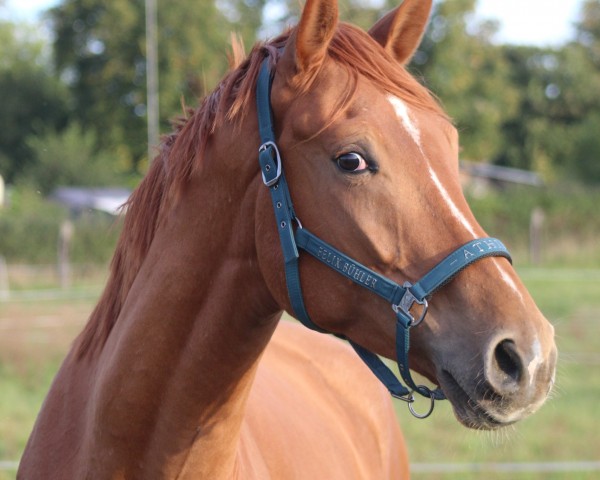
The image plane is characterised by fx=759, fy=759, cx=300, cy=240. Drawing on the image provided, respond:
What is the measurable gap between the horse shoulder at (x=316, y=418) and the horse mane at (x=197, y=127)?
0.59 meters

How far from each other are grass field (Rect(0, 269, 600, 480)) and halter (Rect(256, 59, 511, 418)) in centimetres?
30

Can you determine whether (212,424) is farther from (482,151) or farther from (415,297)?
(482,151)

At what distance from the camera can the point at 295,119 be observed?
6.14 feet

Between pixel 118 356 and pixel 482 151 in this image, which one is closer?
pixel 118 356

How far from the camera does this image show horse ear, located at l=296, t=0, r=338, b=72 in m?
1.80

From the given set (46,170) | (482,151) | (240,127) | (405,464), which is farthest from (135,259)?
(482,151)

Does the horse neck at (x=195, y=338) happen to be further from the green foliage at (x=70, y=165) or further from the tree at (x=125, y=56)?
the green foliage at (x=70, y=165)

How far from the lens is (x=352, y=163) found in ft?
5.82

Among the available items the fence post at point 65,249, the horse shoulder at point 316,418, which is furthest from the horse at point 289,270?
the fence post at point 65,249

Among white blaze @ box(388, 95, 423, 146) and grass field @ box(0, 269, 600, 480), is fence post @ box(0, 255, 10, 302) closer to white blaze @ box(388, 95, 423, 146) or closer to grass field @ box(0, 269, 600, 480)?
grass field @ box(0, 269, 600, 480)

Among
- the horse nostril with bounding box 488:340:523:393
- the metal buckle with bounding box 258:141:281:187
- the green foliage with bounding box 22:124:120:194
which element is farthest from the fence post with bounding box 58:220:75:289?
the horse nostril with bounding box 488:340:523:393

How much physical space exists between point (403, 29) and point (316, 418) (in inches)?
60.6

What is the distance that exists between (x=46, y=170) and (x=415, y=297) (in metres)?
32.2

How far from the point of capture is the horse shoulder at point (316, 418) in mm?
2463
